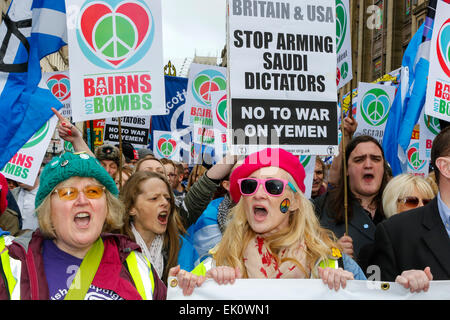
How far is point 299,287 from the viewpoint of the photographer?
2.18 metres

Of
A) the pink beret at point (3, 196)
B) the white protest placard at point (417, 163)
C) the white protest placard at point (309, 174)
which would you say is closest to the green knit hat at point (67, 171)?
the pink beret at point (3, 196)

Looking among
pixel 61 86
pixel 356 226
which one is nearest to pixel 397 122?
pixel 356 226

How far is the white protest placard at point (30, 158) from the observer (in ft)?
15.3

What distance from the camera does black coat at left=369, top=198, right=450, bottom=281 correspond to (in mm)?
→ 2551

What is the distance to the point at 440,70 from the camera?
4250 millimetres

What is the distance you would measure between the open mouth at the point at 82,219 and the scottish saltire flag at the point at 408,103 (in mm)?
3930

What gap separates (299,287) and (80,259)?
3.07 feet

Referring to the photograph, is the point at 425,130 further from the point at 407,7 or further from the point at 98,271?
the point at 407,7

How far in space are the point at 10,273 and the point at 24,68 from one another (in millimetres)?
2970

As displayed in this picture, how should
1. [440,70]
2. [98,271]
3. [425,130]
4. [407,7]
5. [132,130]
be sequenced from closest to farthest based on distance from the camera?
1. [98,271]
2. [440,70]
3. [425,130]
4. [132,130]
5. [407,7]

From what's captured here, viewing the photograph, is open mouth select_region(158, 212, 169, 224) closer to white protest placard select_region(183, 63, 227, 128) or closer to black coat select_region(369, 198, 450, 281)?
black coat select_region(369, 198, 450, 281)

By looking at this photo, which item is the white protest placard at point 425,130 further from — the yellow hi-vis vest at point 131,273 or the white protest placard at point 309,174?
the yellow hi-vis vest at point 131,273
